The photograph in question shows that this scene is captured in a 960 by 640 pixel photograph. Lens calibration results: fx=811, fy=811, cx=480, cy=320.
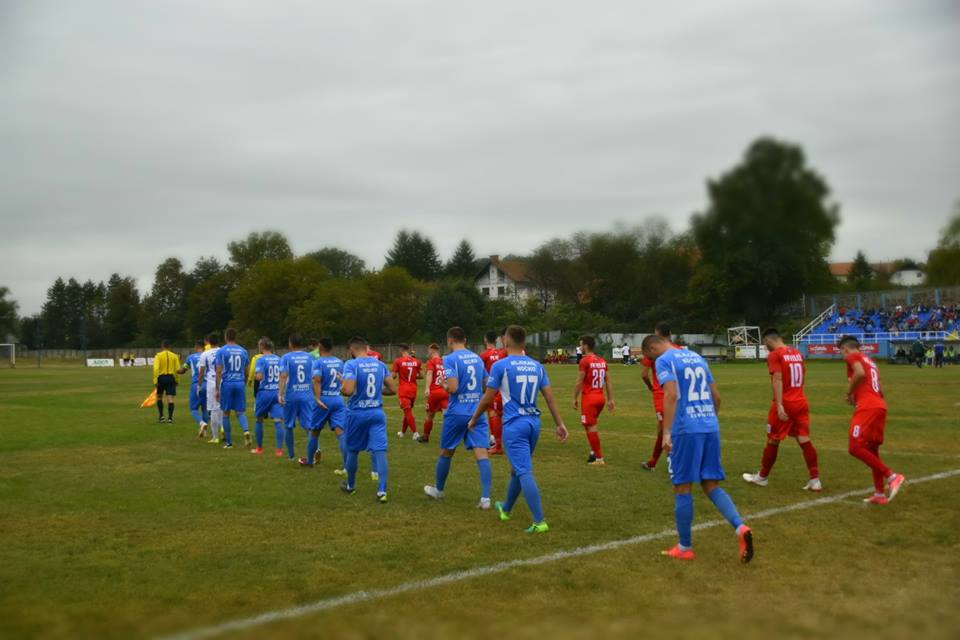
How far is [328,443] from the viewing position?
17484 millimetres

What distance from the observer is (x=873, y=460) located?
9.97 meters

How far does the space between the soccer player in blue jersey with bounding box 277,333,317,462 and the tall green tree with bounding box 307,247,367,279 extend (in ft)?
397

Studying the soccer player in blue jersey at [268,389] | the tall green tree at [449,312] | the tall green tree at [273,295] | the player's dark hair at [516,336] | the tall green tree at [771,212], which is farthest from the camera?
the tall green tree at [273,295]

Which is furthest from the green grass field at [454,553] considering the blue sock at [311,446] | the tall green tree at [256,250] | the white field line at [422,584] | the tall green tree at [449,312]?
the tall green tree at [256,250]

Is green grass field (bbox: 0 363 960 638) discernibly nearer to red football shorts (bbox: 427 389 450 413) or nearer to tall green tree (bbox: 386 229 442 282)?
red football shorts (bbox: 427 389 450 413)

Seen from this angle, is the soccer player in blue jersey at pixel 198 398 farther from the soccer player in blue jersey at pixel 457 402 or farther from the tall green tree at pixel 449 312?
the tall green tree at pixel 449 312

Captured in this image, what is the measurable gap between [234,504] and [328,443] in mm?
6864

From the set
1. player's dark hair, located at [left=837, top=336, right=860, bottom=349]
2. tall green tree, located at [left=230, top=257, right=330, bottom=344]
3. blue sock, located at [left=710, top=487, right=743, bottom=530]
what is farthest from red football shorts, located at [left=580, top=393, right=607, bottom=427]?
tall green tree, located at [left=230, top=257, right=330, bottom=344]

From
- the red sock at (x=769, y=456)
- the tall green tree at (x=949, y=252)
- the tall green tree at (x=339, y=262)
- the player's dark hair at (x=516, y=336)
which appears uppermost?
the tall green tree at (x=339, y=262)

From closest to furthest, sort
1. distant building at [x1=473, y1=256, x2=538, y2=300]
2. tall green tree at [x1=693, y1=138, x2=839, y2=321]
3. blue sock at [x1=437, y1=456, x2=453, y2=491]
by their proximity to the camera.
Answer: tall green tree at [x1=693, y1=138, x2=839, y2=321] → blue sock at [x1=437, y1=456, x2=453, y2=491] → distant building at [x1=473, y1=256, x2=538, y2=300]

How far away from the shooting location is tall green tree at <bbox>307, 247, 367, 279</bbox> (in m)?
134

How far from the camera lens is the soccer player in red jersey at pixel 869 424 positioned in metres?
9.96

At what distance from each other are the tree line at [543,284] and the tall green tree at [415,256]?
161mm

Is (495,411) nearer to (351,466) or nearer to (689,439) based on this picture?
(351,466)
